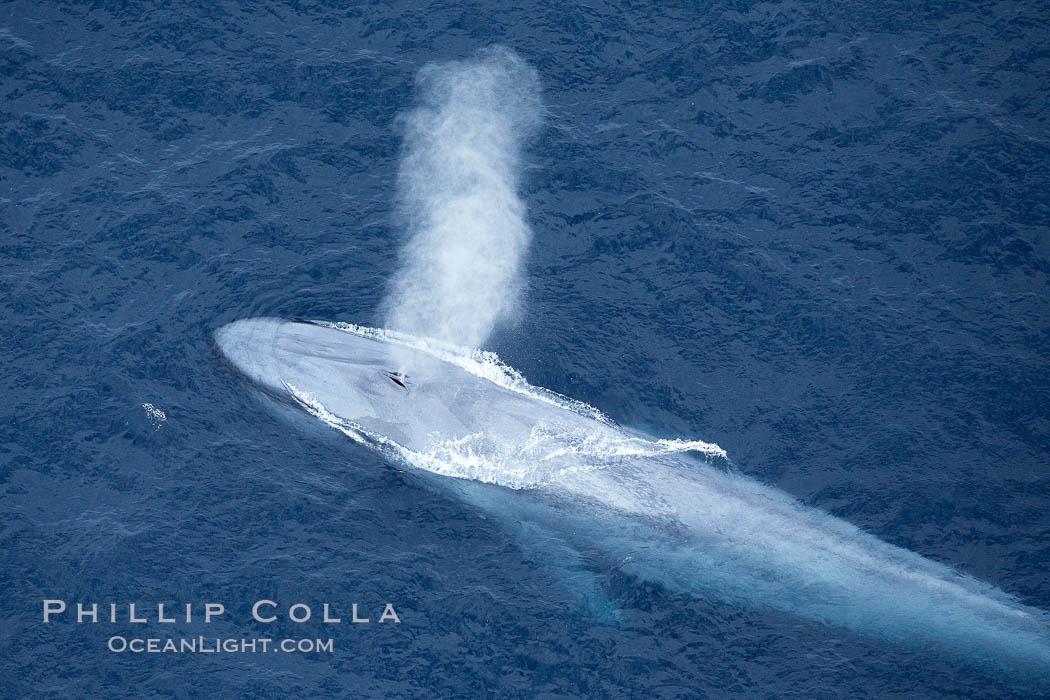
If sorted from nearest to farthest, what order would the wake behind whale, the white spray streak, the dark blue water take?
the dark blue water < the wake behind whale < the white spray streak

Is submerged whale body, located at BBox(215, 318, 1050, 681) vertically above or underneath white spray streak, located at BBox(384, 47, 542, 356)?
underneath

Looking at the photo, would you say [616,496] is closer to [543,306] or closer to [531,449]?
[531,449]

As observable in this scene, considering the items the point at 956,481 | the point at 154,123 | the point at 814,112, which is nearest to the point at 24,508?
the point at 154,123

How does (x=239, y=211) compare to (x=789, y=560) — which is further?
(x=239, y=211)

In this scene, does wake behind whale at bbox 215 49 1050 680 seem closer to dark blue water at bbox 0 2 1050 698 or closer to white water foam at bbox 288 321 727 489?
white water foam at bbox 288 321 727 489

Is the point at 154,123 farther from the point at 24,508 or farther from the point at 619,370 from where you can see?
the point at 619,370

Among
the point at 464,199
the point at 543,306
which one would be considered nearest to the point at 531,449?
the point at 543,306

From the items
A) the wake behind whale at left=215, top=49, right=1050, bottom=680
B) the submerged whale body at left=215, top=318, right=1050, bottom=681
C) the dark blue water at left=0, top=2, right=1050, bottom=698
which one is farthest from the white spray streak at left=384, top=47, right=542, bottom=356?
the submerged whale body at left=215, top=318, right=1050, bottom=681

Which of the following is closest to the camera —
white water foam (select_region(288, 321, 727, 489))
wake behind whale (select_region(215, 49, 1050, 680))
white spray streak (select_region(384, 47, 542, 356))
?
wake behind whale (select_region(215, 49, 1050, 680))
